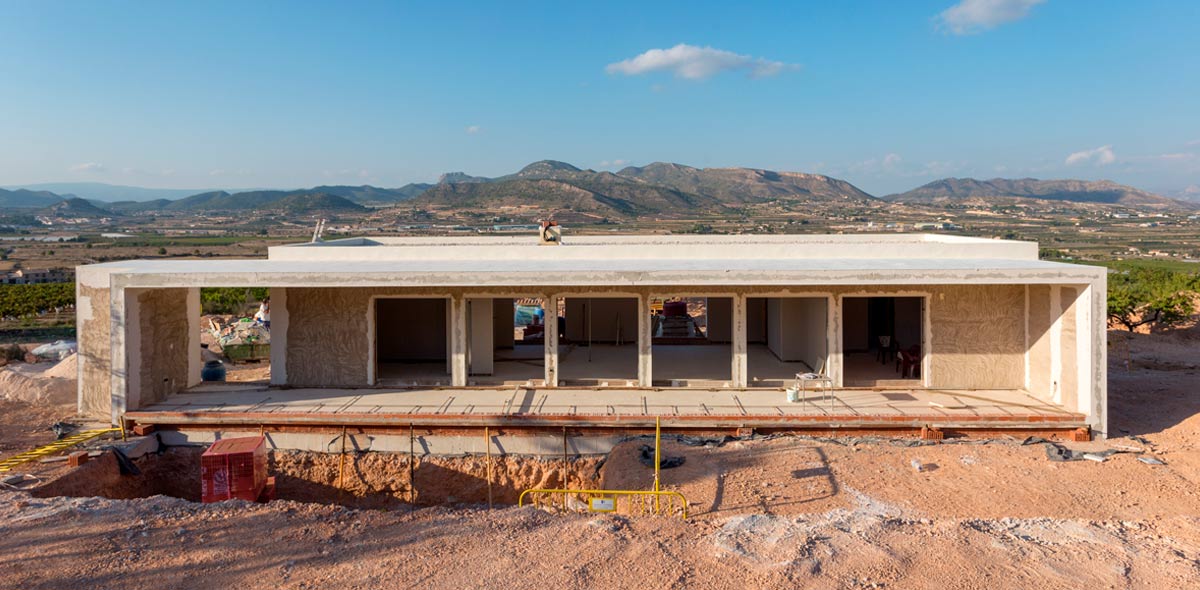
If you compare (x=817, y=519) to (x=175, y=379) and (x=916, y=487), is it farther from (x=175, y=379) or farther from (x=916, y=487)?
(x=175, y=379)

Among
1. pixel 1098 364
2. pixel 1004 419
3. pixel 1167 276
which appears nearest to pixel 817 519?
pixel 1004 419

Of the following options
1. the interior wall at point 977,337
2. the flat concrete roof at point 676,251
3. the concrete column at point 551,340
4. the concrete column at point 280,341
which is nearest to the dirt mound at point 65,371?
the flat concrete roof at point 676,251

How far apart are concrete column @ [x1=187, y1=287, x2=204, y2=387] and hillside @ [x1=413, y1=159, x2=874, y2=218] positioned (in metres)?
91.5

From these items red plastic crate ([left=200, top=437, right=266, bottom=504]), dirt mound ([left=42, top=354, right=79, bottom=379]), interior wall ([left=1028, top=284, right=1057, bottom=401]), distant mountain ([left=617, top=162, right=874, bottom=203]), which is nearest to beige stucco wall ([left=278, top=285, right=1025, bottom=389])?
interior wall ([left=1028, top=284, right=1057, bottom=401])

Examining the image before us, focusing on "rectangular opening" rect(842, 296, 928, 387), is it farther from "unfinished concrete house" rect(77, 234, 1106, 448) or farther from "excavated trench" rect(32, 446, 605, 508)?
"excavated trench" rect(32, 446, 605, 508)

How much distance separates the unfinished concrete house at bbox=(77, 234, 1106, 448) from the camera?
42.6ft

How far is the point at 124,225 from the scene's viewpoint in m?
151

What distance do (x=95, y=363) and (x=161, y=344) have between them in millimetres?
1086

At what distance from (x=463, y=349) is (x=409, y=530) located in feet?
19.8

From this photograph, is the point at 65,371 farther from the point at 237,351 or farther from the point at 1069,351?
the point at 1069,351

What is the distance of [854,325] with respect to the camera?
18.9 meters

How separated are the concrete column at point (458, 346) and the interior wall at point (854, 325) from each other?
9.42 meters

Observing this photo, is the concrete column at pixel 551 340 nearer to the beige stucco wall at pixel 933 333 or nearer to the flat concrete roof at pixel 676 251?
the beige stucco wall at pixel 933 333

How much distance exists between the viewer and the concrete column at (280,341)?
585 inches
